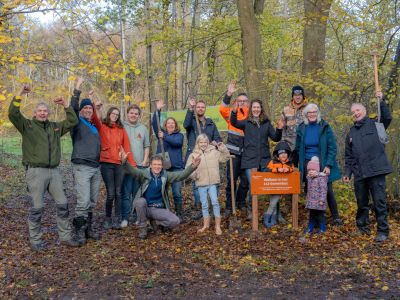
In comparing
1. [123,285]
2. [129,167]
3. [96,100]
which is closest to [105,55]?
[96,100]

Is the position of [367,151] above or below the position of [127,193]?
above

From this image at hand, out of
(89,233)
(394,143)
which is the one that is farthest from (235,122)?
(394,143)

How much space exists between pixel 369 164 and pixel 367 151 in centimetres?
21

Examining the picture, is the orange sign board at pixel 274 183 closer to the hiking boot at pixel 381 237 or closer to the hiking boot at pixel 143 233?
the hiking boot at pixel 381 237

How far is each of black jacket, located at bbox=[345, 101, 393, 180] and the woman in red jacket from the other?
3767mm

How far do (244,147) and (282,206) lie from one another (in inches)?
65.6

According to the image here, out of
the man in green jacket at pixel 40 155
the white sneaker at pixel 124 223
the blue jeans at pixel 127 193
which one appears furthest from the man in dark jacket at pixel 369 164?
the man in green jacket at pixel 40 155

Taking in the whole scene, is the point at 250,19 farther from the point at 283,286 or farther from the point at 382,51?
the point at 283,286

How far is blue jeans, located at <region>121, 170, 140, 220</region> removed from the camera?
26.8 feet

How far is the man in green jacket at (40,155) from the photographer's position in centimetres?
670

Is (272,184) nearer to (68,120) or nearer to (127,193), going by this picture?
(127,193)

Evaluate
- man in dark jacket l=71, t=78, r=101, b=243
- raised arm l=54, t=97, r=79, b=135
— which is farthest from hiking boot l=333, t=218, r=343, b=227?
raised arm l=54, t=97, r=79, b=135

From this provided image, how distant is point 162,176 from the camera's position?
765 cm

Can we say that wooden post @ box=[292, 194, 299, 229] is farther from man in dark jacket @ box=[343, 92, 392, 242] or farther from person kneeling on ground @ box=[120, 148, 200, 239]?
person kneeling on ground @ box=[120, 148, 200, 239]
